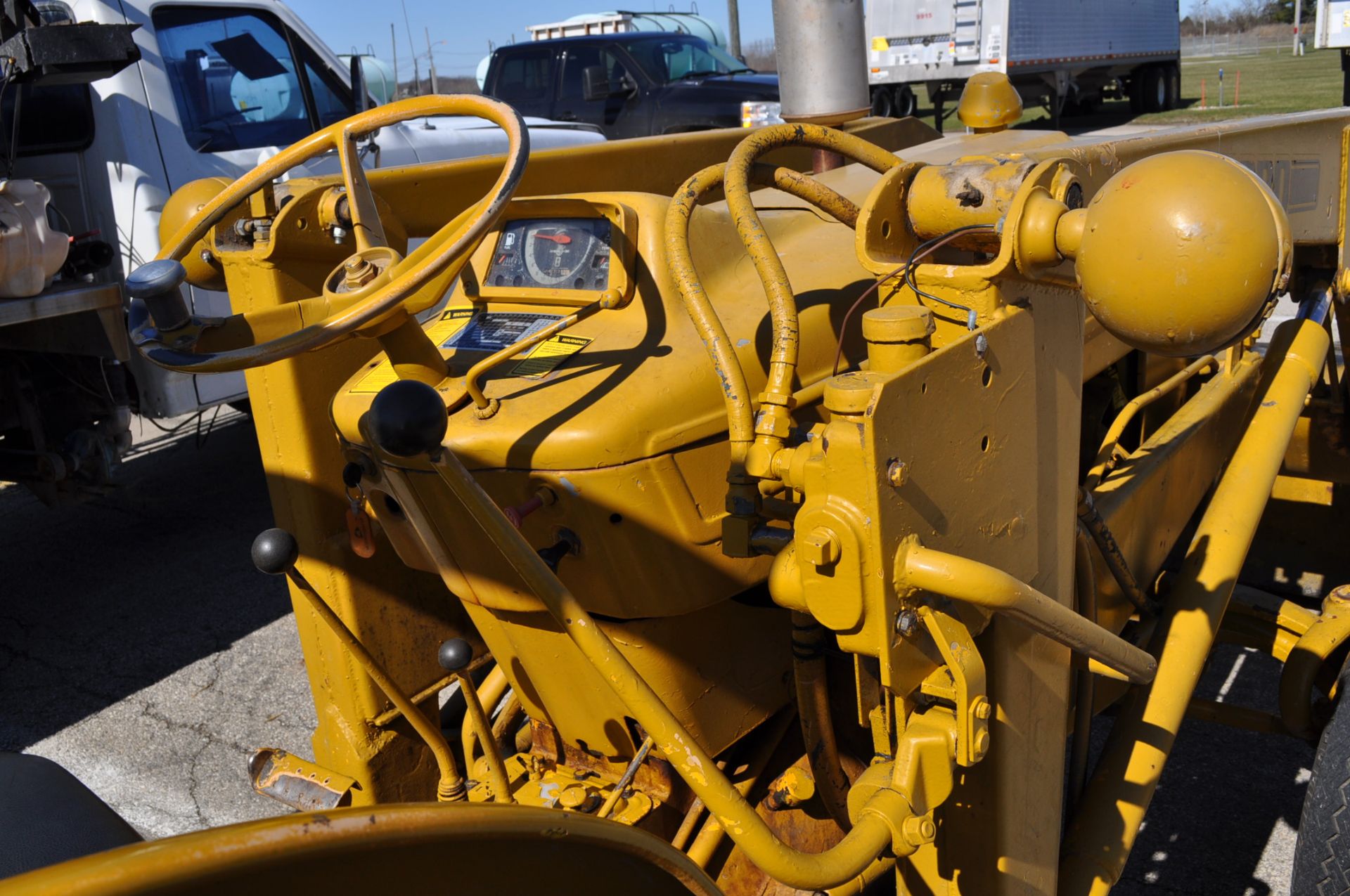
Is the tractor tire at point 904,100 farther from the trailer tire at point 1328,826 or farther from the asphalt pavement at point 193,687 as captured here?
the trailer tire at point 1328,826

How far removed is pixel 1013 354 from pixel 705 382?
0.46m

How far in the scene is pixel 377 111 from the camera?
6.01 feet

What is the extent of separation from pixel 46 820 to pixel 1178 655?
1762 mm

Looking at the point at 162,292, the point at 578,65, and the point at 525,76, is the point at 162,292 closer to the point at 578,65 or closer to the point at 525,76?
the point at 578,65

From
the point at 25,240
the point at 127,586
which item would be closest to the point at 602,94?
the point at 127,586

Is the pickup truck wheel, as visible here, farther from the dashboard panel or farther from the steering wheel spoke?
the steering wheel spoke

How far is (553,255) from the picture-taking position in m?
2.00

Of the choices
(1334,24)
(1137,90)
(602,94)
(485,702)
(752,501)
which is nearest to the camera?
(752,501)

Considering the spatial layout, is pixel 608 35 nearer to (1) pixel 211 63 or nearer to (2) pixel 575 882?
→ (1) pixel 211 63

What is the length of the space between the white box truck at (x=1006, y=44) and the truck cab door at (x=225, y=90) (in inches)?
466

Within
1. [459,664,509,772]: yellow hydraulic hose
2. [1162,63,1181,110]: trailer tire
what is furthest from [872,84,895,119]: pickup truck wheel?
[459,664,509,772]: yellow hydraulic hose

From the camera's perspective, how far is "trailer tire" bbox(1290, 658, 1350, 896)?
1860mm

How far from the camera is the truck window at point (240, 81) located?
4.88 m

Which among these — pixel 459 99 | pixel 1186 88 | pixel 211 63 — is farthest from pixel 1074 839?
pixel 1186 88
